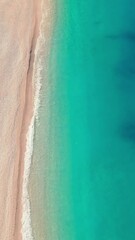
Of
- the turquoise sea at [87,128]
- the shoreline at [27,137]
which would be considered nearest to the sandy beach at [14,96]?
the shoreline at [27,137]

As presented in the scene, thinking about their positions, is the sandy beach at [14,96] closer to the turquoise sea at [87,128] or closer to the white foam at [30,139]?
the white foam at [30,139]

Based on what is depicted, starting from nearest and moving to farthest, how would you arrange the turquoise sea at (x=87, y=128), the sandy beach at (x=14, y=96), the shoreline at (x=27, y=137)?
the shoreline at (x=27, y=137), the sandy beach at (x=14, y=96), the turquoise sea at (x=87, y=128)

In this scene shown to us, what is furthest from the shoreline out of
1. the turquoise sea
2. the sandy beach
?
the turquoise sea

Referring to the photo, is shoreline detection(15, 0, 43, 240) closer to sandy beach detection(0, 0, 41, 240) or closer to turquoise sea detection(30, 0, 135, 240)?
sandy beach detection(0, 0, 41, 240)

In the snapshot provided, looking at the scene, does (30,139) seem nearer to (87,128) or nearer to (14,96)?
(14,96)

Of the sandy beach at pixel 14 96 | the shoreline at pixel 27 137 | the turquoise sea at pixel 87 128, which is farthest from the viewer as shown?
the turquoise sea at pixel 87 128

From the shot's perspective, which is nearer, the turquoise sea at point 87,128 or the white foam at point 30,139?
the white foam at point 30,139

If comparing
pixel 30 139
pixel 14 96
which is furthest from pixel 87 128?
pixel 14 96
